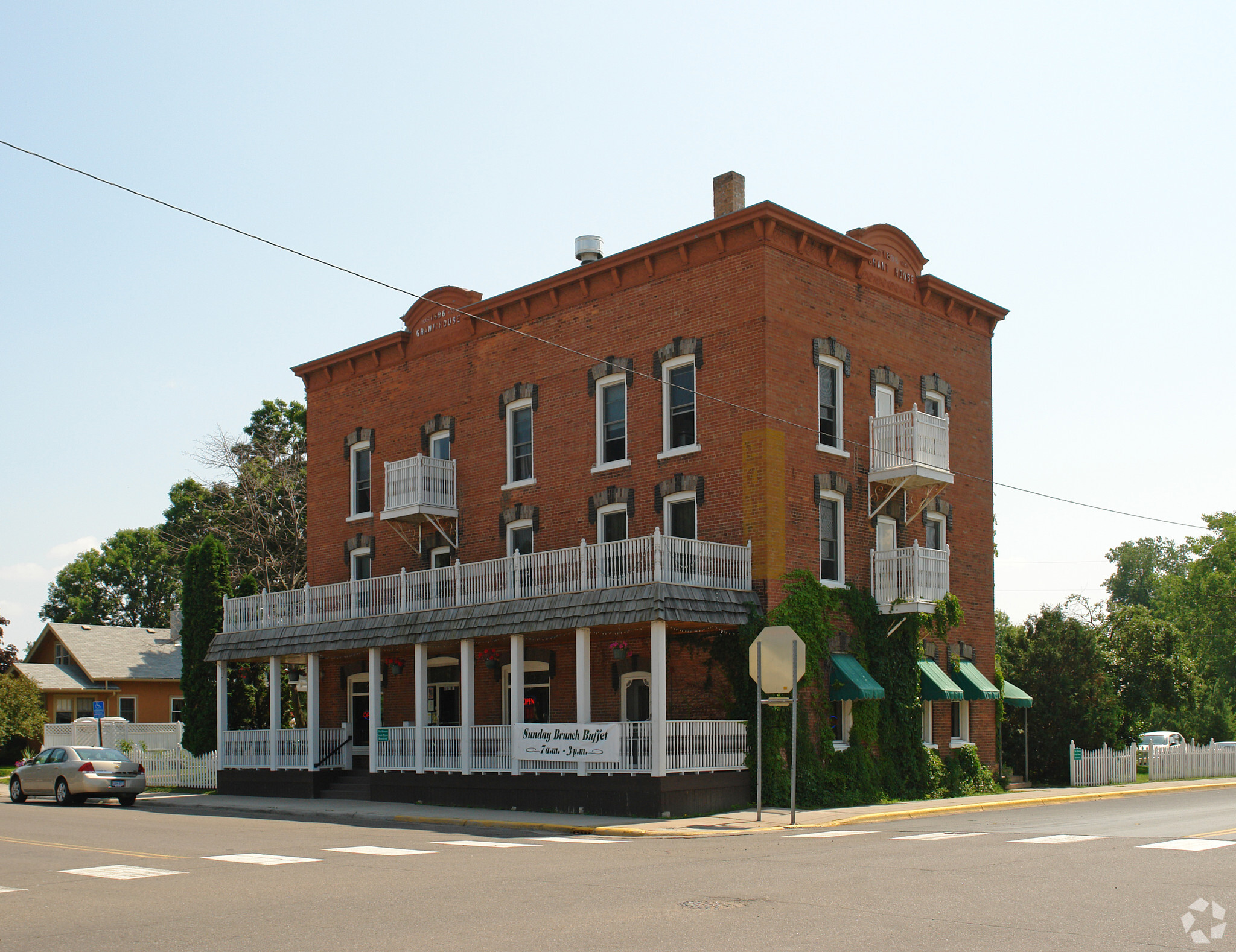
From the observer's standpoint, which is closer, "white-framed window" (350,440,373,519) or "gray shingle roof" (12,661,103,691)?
"white-framed window" (350,440,373,519)

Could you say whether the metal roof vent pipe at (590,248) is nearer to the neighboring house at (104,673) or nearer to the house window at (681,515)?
the house window at (681,515)

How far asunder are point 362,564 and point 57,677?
75.3 feet

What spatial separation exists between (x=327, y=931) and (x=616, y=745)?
12945mm

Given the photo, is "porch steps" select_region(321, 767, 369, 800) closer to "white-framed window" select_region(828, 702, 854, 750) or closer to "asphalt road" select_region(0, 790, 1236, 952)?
"asphalt road" select_region(0, 790, 1236, 952)

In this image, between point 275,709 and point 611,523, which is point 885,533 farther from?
point 275,709

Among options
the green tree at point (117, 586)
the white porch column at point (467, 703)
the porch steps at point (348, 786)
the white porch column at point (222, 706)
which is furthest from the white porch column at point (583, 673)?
the green tree at point (117, 586)

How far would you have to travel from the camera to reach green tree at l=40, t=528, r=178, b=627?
257 feet

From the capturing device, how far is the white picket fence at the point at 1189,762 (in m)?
35.6

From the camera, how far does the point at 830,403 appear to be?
2659 cm

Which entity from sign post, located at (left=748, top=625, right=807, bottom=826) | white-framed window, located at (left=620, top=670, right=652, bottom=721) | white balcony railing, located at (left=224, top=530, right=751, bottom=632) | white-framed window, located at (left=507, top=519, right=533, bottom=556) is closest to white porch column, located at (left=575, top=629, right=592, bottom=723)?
white balcony railing, located at (left=224, top=530, right=751, bottom=632)

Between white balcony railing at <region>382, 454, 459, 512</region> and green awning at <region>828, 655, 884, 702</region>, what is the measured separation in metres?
10.9

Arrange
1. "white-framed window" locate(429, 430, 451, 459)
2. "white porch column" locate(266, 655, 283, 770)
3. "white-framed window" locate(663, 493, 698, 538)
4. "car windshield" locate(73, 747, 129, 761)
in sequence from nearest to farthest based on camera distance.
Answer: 1. "white-framed window" locate(663, 493, 698, 538)
2. "car windshield" locate(73, 747, 129, 761)
3. "white porch column" locate(266, 655, 283, 770)
4. "white-framed window" locate(429, 430, 451, 459)

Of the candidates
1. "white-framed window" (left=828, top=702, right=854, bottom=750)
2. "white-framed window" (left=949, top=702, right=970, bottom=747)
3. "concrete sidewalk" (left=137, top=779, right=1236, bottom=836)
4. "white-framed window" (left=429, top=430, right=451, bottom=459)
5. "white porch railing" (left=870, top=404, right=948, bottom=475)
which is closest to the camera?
"concrete sidewalk" (left=137, top=779, right=1236, bottom=836)

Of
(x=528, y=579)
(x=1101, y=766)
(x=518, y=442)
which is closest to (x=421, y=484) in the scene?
(x=518, y=442)
